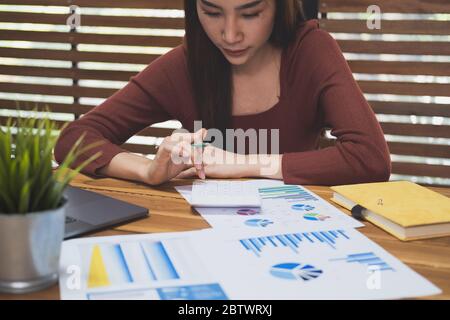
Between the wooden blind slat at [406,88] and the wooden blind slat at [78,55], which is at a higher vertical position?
the wooden blind slat at [78,55]

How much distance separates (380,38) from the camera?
275 centimetres

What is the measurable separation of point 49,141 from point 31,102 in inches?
106

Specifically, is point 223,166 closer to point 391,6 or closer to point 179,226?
point 179,226

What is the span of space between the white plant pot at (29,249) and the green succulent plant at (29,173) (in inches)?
0.5

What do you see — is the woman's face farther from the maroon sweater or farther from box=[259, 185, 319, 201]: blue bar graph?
box=[259, 185, 319, 201]: blue bar graph

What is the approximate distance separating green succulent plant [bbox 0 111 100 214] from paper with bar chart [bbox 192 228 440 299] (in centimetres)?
24

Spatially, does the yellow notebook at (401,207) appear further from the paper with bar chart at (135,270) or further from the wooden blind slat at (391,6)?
Answer: the wooden blind slat at (391,6)

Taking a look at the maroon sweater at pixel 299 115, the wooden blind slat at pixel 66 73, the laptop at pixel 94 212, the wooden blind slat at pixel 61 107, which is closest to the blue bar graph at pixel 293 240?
the laptop at pixel 94 212

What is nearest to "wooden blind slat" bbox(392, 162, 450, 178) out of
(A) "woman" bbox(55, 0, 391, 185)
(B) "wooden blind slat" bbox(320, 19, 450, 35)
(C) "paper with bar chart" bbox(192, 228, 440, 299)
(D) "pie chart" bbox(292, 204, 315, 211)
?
(B) "wooden blind slat" bbox(320, 19, 450, 35)

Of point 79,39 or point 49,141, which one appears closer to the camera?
point 49,141

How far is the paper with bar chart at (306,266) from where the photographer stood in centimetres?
74

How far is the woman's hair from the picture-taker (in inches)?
66.4
